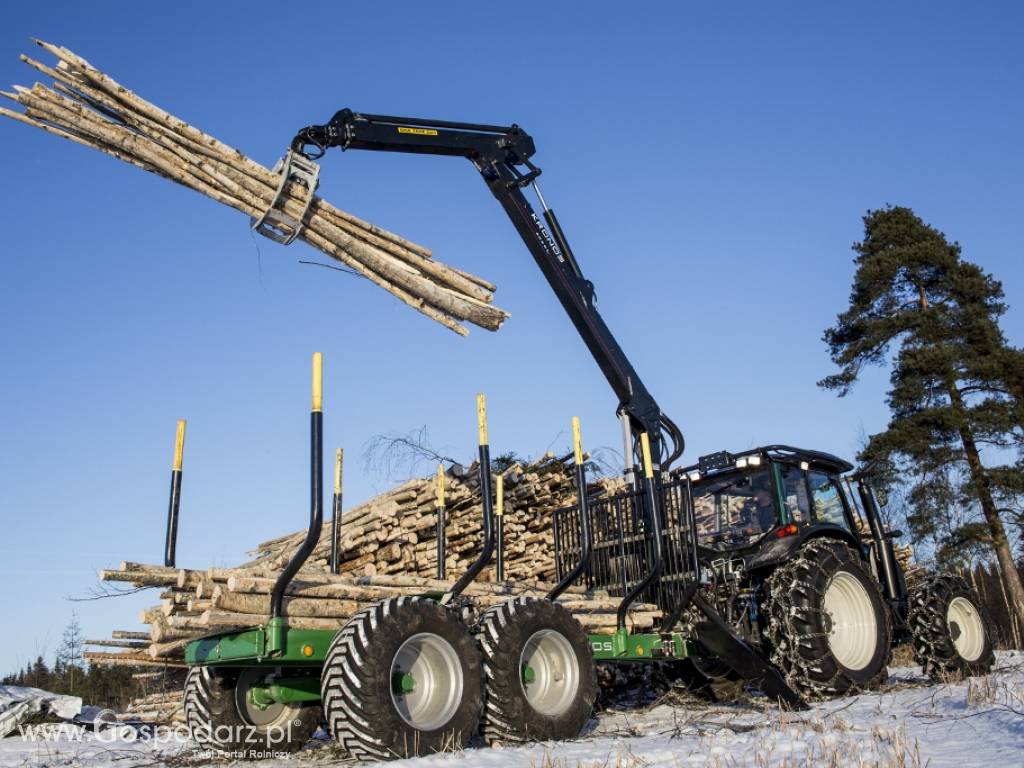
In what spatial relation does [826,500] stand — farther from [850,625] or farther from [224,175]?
[224,175]

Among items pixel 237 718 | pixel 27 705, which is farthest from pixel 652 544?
pixel 27 705

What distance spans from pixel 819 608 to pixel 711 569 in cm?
101

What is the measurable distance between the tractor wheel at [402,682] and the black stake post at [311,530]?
337 millimetres

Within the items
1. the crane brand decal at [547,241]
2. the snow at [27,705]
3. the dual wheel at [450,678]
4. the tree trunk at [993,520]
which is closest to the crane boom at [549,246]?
the crane brand decal at [547,241]

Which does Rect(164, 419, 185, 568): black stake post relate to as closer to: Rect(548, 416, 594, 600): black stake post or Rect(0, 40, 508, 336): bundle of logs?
Rect(0, 40, 508, 336): bundle of logs

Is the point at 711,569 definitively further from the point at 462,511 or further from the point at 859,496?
the point at 462,511

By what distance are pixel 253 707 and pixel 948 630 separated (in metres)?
6.65

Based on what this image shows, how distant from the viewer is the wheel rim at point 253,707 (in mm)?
6523

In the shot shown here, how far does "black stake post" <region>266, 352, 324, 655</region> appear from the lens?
17.7ft

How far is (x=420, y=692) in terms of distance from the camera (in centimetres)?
571

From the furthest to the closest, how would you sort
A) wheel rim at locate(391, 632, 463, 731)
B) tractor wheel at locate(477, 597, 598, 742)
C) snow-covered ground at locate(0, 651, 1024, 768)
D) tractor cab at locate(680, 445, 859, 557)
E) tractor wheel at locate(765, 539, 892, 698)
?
1. tractor cab at locate(680, 445, 859, 557)
2. tractor wheel at locate(765, 539, 892, 698)
3. tractor wheel at locate(477, 597, 598, 742)
4. wheel rim at locate(391, 632, 463, 731)
5. snow-covered ground at locate(0, 651, 1024, 768)

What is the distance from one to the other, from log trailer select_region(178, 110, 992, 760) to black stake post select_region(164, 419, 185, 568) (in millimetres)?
27

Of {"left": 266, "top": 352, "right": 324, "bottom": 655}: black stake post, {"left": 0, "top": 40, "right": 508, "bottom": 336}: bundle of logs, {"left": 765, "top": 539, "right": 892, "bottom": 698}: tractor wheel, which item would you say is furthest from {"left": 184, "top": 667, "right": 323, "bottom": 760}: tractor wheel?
{"left": 765, "top": 539, "right": 892, "bottom": 698}: tractor wheel

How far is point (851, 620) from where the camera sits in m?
8.63
